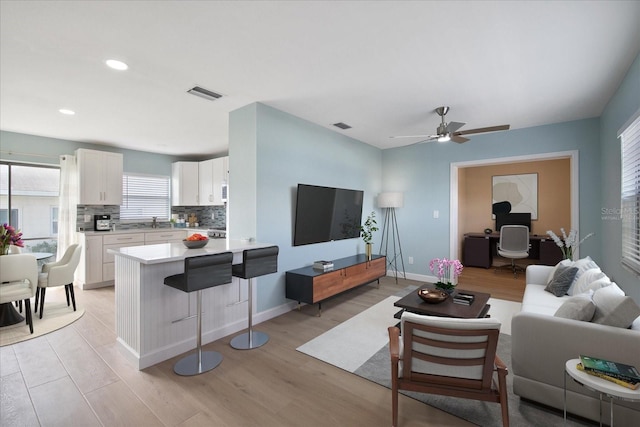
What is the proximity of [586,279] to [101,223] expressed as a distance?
691cm

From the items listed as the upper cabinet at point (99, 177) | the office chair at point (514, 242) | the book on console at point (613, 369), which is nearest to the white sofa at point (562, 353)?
the book on console at point (613, 369)

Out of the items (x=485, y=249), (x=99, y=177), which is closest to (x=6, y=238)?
(x=99, y=177)

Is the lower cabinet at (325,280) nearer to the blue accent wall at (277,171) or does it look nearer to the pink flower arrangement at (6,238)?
the blue accent wall at (277,171)

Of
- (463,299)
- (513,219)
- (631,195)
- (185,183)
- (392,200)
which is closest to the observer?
(631,195)

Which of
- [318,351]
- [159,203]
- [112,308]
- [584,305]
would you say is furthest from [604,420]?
[159,203]

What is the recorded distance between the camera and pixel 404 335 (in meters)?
1.71

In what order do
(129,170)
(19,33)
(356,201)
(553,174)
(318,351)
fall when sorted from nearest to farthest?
1. (19,33)
2. (318,351)
3. (356,201)
4. (129,170)
5. (553,174)

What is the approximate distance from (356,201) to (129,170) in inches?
181

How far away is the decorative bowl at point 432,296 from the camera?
2857 millimetres

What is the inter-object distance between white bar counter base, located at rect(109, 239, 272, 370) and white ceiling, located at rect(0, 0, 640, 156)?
1.67 m

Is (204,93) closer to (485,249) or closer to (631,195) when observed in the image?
(631,195)

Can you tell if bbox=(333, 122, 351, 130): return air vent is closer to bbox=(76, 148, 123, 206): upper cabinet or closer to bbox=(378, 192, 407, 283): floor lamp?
bbox=(378, 192, 407, 283): floor lamp

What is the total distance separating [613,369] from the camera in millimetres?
1457

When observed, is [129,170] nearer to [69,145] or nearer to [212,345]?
[69,145]
